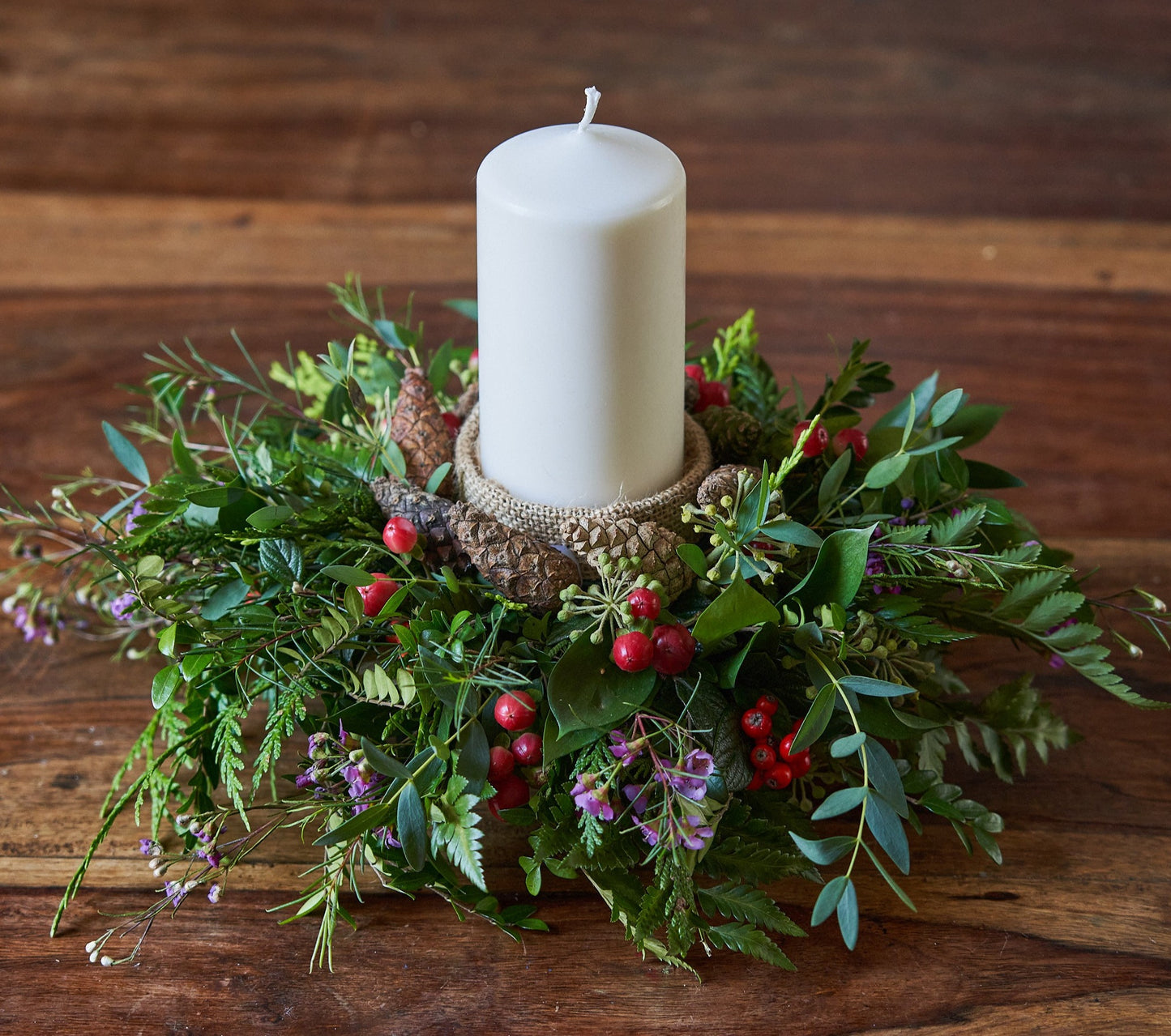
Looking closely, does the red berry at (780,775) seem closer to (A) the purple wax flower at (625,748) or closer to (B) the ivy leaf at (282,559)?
(A) the purple wax flower at (625,748)

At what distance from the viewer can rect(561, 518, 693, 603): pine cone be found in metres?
0.49

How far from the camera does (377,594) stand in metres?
0.50

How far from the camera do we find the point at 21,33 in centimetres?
151

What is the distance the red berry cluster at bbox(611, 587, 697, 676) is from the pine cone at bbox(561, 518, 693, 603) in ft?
0.06

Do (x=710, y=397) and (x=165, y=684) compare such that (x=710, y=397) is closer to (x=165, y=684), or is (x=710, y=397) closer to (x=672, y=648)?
(x=672, y=648)

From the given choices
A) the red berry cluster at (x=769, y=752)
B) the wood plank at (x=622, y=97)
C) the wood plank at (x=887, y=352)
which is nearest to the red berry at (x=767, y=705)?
the red berry cluster at (x=769, y=752)

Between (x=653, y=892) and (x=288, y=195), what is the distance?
905 mm

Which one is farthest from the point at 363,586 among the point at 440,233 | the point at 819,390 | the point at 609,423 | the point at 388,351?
the point at 440,233

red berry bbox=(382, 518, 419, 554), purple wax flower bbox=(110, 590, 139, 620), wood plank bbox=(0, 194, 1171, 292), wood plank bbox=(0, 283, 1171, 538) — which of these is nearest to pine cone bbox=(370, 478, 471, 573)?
red berry bbox=(382, 518, 419, 554)

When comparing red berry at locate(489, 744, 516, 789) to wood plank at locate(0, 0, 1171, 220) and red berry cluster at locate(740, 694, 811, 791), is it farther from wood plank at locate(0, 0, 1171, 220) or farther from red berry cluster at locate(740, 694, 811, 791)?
wood plank at locate(0, 0, 1171, 220)

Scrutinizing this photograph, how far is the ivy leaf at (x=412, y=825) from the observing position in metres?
0.45

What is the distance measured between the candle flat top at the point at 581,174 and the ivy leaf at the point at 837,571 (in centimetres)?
15

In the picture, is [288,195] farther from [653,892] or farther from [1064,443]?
[653,892]

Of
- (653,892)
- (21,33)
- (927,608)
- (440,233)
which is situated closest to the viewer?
(653,892)
